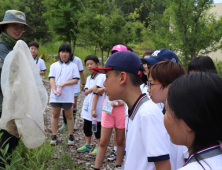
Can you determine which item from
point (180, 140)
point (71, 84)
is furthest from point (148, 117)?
point (71, 84)

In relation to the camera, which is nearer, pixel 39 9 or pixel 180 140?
pixel 180 140

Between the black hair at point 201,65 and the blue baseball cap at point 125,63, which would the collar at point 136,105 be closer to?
the blue baseball cap at point 125,63

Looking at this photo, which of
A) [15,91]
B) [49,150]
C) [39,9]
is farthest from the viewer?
[39,9]

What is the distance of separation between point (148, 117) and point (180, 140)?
0.50m

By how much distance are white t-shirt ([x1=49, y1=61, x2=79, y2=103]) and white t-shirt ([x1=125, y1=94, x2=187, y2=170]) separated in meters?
3.04

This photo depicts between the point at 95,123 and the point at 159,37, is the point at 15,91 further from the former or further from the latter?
the point at 159,37

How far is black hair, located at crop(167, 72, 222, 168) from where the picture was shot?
96 cm

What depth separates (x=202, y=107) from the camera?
0.97m

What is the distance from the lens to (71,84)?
462 cm

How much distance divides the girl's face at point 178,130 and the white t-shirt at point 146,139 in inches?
16.8

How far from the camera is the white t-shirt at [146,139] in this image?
1.52 metres

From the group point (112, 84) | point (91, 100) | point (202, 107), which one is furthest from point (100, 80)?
point (202, 107)

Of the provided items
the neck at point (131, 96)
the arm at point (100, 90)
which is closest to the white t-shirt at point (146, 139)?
the neck at point (131, 96)

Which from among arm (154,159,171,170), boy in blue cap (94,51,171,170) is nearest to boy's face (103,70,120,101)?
boy in blue cap (94,51,171,170)
